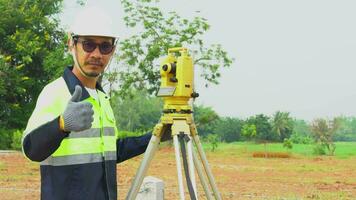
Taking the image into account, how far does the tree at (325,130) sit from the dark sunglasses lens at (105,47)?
64.6ft

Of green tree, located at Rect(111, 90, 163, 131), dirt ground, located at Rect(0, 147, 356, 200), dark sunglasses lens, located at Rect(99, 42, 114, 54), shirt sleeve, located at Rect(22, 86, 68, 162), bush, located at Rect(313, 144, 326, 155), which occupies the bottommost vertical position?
dirt ground, located at Rect(0, 147, 356, 200)

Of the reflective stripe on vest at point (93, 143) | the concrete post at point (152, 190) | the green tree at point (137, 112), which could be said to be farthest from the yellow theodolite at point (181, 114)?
the green tree at point (137, 112)

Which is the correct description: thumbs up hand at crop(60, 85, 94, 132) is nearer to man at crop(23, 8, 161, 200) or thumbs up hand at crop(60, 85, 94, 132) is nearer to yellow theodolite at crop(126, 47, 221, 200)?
man at crop(23, 8, 161, 200)

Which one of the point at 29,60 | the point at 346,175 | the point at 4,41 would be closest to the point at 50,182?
the point at 346,175

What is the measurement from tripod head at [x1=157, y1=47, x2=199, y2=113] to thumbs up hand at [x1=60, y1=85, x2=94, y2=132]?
91 centimetres

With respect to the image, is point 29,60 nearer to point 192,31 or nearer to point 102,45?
point 192,31

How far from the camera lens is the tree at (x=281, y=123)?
29139 mm

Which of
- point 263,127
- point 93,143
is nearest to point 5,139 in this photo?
point 263,127

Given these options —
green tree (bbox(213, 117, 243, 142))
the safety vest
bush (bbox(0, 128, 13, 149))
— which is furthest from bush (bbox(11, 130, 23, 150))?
green tree (bbox(213, 117, 243, 142))

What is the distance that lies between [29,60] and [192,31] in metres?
5.99

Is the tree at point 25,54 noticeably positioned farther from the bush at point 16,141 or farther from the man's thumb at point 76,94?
the man's thumb at point 76,94

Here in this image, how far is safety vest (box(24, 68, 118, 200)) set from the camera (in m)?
1.96

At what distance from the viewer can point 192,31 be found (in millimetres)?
20500

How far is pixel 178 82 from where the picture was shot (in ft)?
8.50
